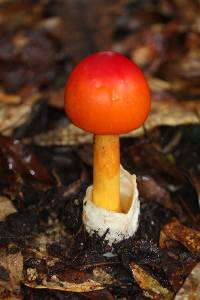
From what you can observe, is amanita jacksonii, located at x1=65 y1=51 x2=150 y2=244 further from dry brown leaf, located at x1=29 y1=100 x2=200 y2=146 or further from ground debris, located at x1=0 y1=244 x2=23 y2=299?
dry brown leaf, located at x1=29 y1=100 x2=200 y2=146

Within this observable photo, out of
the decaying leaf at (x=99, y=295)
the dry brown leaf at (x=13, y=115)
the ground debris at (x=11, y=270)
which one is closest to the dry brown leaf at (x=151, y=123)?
the dry brown leaf at (x=13, y=115)

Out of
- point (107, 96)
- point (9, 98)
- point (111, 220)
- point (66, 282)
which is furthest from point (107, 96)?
point (9, 98)

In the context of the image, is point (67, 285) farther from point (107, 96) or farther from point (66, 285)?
point (107, 96)

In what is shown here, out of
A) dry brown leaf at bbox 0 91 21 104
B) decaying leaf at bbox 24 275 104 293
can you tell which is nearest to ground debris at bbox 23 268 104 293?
decaying leaf at bbox 24 275 104 293

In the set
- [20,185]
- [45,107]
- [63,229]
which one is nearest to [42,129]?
[45,107]

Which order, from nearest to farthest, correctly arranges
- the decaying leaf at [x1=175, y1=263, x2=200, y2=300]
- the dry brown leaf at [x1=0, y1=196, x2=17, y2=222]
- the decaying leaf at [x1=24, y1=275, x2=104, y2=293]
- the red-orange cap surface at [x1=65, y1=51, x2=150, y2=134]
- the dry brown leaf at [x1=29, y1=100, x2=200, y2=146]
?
the red-orange cap surface at [x1=65, y1=51, x2=150, y2=134] < the decaying leaf at [x1=175, y1=263, x2=200, y2=300] < the decaying leaf at [x1=24, y1=275, x2=104, y2=293] < the dry brown leaf at [x1=0, y1=196, x2=17, y2=222] < the dry brown leaf at [x1=29, y1=100, x2=200, y2=146]

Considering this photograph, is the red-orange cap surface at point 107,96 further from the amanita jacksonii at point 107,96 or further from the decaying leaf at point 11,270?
the decaying leaf at point 11,270
